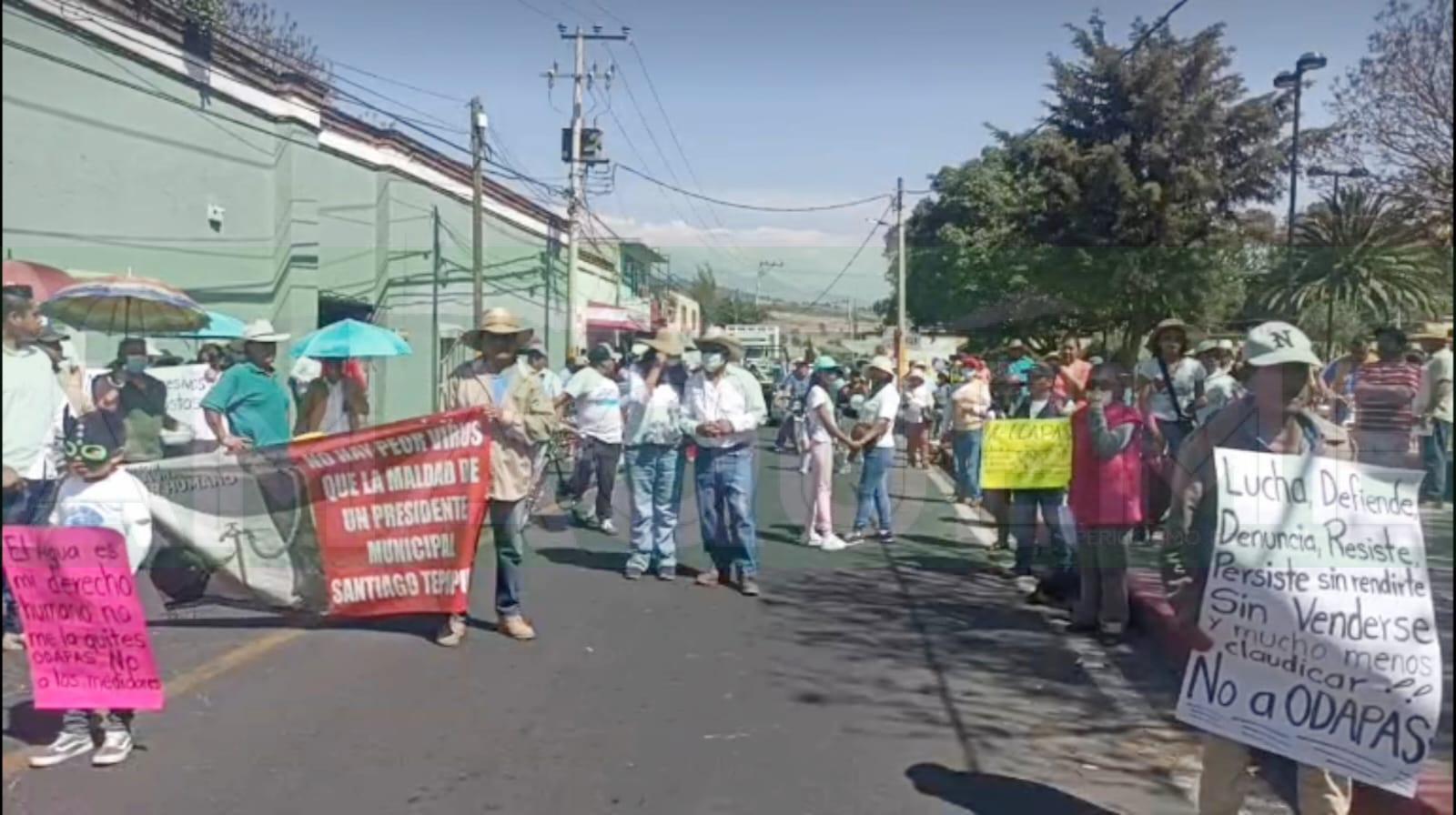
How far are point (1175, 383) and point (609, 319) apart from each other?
1055 inches

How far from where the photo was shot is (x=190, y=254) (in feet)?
46.6

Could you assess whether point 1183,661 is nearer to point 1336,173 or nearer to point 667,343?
point 1336,173

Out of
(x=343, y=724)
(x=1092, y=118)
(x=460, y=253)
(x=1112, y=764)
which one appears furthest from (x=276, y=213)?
(x=1112, y=764)

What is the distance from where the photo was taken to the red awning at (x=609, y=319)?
113 feet

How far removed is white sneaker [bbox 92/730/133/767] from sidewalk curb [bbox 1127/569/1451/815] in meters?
3.73

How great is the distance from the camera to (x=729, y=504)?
8.87m

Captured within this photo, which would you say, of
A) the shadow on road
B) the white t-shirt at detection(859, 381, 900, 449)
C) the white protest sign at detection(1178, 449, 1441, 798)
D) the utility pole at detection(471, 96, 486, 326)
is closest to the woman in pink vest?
the shadow on road

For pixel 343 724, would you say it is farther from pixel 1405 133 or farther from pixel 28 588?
pixel 1405 133

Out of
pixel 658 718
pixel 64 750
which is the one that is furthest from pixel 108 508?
pixel 658 718

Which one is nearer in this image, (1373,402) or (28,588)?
(28,588)

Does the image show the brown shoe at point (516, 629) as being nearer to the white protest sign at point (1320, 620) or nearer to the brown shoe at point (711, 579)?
the brown shoe at point (711, 579)

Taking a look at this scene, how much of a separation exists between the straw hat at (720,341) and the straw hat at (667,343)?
11.3 inches

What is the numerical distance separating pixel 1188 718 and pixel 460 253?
22083 mm

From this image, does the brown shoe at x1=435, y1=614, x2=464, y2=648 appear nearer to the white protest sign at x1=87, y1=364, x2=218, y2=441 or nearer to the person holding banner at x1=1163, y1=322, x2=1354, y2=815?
the person holding banner at x1=1163, y1=322, x2=1354, y2=815
